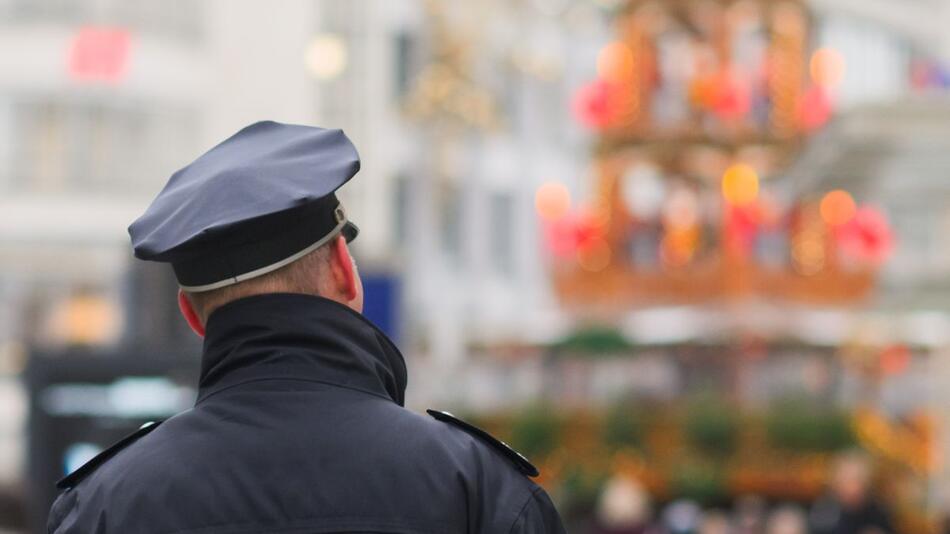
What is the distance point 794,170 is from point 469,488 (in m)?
19.7

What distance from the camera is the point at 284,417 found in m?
2.95

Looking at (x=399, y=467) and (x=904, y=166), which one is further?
(x=904, y=166)

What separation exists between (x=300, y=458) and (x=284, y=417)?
0.07 meters

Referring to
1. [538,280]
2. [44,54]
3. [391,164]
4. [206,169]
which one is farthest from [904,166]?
[538,280]

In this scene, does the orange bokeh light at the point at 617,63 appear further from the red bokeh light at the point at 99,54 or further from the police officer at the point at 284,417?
the police officer at the point at 284,417

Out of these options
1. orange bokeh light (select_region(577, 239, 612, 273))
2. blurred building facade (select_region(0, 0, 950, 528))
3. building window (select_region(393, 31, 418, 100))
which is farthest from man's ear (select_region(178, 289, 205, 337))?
building window (select_region(393, 31, 418, 100))

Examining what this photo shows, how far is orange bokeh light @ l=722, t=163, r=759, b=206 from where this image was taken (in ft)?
87.9

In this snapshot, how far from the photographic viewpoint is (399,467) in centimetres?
291

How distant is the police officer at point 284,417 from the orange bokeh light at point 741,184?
946 inches

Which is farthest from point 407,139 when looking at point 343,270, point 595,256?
point 343,270

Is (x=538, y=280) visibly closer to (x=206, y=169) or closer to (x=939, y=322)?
(x=939, y=322)

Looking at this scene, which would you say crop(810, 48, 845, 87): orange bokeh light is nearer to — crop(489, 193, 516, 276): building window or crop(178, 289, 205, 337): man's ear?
crop(178, 289, 205, 337): man's ear

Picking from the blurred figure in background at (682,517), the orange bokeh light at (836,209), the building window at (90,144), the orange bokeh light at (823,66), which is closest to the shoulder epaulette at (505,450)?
the blurred figure in background at (682,517)

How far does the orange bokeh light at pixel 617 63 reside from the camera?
27.6 m
